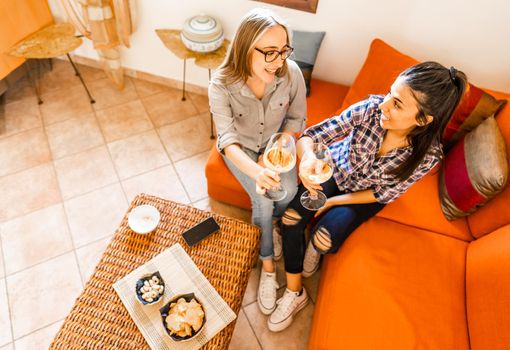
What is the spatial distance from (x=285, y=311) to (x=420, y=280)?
0.63 meters

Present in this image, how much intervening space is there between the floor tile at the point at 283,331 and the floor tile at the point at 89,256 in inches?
33.3

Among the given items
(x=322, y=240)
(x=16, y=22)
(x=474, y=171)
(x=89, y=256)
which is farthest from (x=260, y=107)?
(x=16, y=22)

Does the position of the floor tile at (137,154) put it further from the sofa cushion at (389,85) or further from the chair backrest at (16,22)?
the sofa cushion at (389,85)

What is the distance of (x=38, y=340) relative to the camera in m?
1.69

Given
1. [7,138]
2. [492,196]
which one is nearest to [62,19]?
[7,138]

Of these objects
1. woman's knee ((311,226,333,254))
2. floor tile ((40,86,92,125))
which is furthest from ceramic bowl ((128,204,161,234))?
floor tile ((40,86,92,125))

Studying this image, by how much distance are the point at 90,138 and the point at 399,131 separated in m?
1.98

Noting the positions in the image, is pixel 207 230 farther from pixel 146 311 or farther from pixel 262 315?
pixel 262 315

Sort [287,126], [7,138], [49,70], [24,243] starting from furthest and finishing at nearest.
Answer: [49,70]
[7,138]
[24,243]
[287,126]

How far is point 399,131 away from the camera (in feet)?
4.70

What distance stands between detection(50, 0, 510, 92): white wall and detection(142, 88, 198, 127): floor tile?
1.68ft

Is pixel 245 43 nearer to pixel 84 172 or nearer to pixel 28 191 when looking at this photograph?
pixel 84 172

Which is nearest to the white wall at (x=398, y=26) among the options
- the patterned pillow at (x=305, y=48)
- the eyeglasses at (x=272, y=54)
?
the patterned pillow at (x=305, y=48)

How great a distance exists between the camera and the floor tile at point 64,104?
256 centimetres
